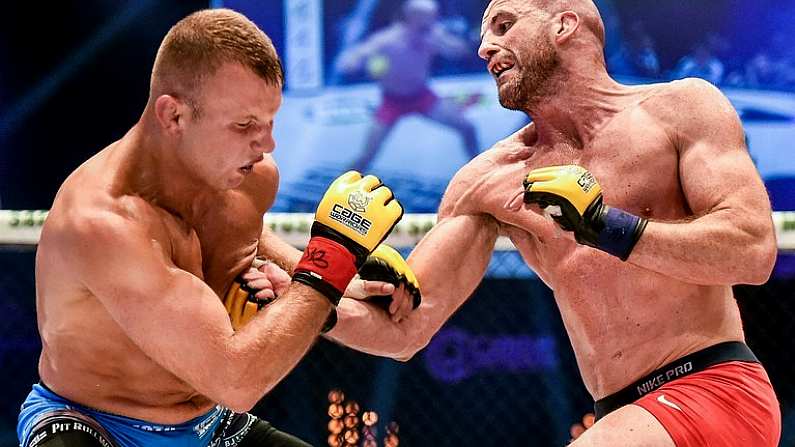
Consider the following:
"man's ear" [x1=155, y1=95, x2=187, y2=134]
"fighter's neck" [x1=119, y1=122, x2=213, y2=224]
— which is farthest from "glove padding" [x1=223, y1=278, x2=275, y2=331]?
"man's ear" [x1=155, y1=95, x2=187, y2=134]

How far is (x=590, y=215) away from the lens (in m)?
2.16

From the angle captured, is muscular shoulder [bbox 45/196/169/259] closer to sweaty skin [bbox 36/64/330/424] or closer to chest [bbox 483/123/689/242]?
sweaty skin [bbox 36/64/330/424]

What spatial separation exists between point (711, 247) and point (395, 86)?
7.91 feet

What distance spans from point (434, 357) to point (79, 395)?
1.99m


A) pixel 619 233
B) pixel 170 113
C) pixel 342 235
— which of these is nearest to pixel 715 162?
pixel 619 233

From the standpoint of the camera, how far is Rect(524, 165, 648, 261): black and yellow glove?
2.16m

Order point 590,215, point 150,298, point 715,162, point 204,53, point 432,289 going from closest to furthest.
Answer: point 150,298 < point 204,53 < point 590,215 < point 715,162 < point 432,289

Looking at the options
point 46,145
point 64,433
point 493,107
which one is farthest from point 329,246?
point 46,145

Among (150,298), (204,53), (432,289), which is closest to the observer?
(150,298)

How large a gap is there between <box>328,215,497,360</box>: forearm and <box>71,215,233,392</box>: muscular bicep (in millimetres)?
644

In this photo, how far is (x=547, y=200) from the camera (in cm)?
220

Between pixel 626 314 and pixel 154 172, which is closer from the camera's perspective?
pixel 154 172

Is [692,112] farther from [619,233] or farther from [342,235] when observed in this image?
[342,235]

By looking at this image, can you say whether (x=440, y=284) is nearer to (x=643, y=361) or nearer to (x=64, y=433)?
(x=643, y=361)
